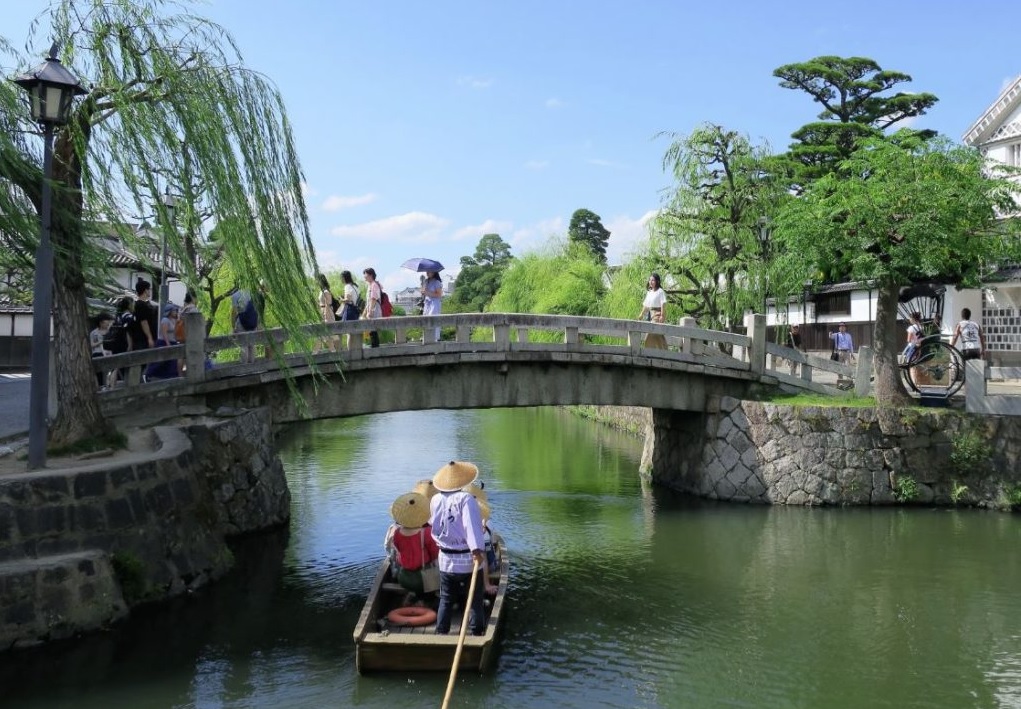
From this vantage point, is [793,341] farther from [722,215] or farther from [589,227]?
[589,227]

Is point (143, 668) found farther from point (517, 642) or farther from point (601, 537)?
point (601, 537)

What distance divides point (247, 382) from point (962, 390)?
13.3 m

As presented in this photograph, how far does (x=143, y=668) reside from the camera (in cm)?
861

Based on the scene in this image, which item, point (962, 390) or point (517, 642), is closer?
point (517, 642)

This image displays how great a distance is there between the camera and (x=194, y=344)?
13.4 m

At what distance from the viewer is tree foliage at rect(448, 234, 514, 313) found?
3079 inches

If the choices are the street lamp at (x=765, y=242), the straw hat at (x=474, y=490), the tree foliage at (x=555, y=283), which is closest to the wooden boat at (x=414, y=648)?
the straw hat at (x=474, y=490)

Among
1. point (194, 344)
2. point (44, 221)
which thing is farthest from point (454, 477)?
point (194, 344)

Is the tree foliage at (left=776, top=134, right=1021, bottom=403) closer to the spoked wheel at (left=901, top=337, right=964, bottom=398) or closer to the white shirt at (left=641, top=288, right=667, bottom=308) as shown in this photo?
the spoked wheel at (left=901, top=337, right=964, bottom=398)

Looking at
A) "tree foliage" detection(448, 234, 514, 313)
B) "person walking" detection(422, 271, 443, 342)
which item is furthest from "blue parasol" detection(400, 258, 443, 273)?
"tree foliage" detection(448, 234, 514, 313)

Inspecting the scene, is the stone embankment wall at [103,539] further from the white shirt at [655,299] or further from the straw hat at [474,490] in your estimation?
the white shirt at [655,299]

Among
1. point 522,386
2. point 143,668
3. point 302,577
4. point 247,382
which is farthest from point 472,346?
point 143,668

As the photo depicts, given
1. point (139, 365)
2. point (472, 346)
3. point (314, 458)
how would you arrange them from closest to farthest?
point (139, 365)
point (472, 346)
point (314, 458)

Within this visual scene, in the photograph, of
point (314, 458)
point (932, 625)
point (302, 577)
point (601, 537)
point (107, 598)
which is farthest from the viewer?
point (314, 458)
